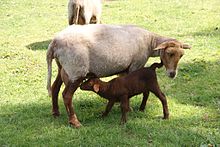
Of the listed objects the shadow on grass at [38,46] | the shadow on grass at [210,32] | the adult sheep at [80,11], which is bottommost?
the shadow on grass at [38,46]

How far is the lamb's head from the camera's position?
696cm

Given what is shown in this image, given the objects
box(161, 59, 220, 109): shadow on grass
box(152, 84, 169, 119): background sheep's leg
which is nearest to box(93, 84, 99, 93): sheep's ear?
box(152, 84, 169, 119): background sheep's leg

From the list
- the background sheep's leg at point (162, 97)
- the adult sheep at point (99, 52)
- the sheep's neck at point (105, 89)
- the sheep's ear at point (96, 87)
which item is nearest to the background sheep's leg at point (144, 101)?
the background sheep's leg at point (162, 97)

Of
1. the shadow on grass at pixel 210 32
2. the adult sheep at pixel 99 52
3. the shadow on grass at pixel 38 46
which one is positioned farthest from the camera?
the shadow on grass at pixel 210 32

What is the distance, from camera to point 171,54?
6.97 metres

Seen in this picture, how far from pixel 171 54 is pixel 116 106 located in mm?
1438

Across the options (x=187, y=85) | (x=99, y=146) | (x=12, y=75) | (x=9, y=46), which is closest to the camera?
(x=99, y=146)

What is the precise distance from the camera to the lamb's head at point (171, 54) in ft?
22.8

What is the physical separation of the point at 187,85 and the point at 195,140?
2.69m

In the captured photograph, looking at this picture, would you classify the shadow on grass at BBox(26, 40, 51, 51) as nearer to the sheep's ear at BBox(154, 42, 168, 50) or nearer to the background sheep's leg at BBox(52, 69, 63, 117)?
the background sheep's leg at BBox(52, 69, 63, 117)

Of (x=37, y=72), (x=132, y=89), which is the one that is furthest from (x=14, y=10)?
(x=132, y=89)

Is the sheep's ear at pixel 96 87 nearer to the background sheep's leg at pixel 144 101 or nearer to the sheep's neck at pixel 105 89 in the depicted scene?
the sheep's neck at pixel 105 89

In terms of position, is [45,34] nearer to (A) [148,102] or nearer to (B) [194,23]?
(B) [194,23]

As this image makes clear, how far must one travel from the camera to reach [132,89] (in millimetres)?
6805
